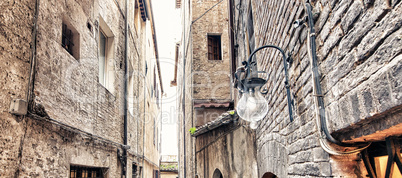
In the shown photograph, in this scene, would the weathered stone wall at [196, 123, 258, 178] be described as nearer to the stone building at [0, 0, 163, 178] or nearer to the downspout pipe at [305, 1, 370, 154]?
the stone building at [0, 0, 163, 178]

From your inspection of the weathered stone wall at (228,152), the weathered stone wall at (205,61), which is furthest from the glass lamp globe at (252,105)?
the weathered stone wall at (205,61)

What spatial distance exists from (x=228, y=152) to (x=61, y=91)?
3620mm

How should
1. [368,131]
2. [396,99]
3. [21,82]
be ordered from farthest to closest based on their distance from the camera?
Answer: [21,82], [368,131], [396,99]

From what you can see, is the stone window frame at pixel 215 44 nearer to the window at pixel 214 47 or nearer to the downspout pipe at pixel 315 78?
the window at pixel 214 47

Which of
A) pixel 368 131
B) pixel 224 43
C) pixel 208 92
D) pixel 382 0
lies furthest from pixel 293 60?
pixel 224 43

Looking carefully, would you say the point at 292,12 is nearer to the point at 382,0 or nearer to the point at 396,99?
the point at 382,0

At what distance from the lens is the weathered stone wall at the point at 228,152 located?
5.23 meters

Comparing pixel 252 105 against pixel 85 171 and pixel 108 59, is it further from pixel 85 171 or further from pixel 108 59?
pixel 108 59

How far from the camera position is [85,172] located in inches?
215

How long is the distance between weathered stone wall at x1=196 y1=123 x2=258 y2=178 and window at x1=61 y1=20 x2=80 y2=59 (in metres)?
3.24

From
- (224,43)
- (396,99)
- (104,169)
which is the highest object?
(224,43)

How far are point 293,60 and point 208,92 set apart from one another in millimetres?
9195

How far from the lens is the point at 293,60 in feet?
9.11

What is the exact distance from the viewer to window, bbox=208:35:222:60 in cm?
1277
